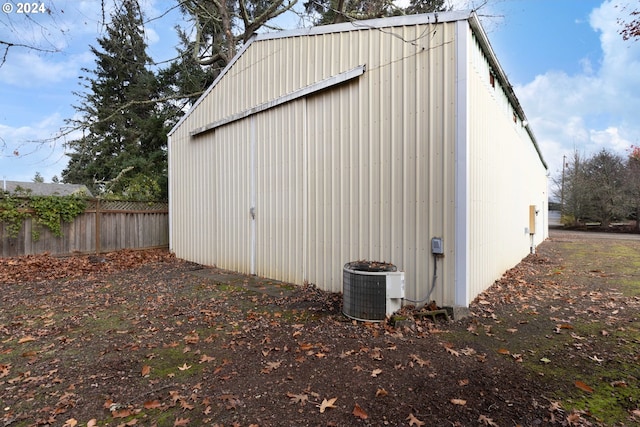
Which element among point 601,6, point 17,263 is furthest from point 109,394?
point 601,6

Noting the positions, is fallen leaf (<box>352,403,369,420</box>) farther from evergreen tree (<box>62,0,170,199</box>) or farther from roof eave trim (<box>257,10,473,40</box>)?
evergreen tree (<box>62,0,170,199</box>)

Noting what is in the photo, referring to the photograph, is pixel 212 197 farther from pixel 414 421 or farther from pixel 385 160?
pixel 414 421

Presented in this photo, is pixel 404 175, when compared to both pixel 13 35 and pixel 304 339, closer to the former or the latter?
pixel 304 339

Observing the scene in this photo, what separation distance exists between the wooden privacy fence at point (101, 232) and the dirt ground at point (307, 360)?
9.52ft

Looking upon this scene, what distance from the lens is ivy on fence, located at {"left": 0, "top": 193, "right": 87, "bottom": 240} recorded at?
23.9 ft

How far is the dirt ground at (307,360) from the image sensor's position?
217 centimetres

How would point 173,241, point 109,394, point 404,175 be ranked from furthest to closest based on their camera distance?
point 173,241
point 404,175
point 109,394

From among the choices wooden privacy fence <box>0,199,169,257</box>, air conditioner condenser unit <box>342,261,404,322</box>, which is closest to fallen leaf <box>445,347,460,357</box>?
air conditioner condenser unit <box>342,261,404,322</box>

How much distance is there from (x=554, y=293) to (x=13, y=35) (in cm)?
737

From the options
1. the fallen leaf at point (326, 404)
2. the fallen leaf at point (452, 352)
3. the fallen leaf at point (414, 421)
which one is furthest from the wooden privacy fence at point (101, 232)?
the fallen leaf at point (414, 421)

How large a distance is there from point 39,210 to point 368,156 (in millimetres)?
7864

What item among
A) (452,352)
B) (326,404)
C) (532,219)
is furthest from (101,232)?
(532,219)

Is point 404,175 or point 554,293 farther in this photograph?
point 554,293

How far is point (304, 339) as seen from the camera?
134 inches
